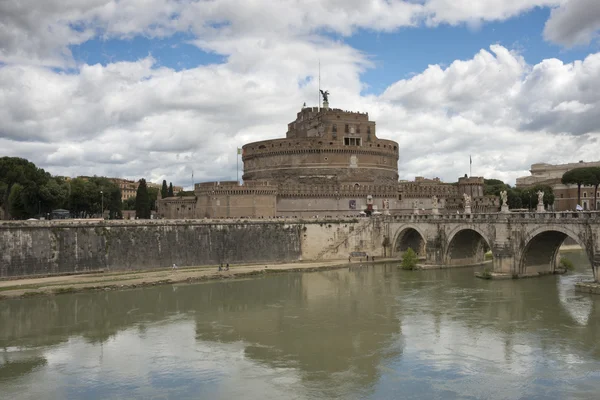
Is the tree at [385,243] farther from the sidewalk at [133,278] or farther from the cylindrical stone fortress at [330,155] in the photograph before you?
the cylindrical stone fortress at [330,155]

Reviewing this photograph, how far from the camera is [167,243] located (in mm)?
42031

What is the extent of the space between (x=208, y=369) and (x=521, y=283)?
20947 mm

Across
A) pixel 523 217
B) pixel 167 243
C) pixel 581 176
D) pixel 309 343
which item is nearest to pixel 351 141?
pixel 167 243

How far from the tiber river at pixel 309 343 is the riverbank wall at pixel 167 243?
6990 millimetres

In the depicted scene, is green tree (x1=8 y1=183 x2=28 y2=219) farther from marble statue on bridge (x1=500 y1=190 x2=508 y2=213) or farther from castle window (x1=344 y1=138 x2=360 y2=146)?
marble statue on bridge (x1=500 y1=190 x2=508 y2=213)

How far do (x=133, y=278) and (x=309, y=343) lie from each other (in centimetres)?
1878

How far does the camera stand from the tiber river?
649 inches

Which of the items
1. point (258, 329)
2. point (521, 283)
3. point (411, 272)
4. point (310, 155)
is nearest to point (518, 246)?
point (521, 283)

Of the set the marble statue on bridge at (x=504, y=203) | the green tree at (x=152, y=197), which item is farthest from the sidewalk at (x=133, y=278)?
the green tree at (x=152, y=197)

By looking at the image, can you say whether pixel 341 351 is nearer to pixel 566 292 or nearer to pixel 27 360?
pixel 27 360

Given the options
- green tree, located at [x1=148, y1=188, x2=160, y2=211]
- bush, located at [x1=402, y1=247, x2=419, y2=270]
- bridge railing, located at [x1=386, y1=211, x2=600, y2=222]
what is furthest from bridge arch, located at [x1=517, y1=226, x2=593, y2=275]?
green tree, located at [x1=148, y1=188, x2=160, y2=211]

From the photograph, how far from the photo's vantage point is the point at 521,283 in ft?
106

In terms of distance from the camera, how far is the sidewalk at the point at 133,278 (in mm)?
31953

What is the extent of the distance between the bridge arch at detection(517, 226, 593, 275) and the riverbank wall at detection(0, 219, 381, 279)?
54.4ft
